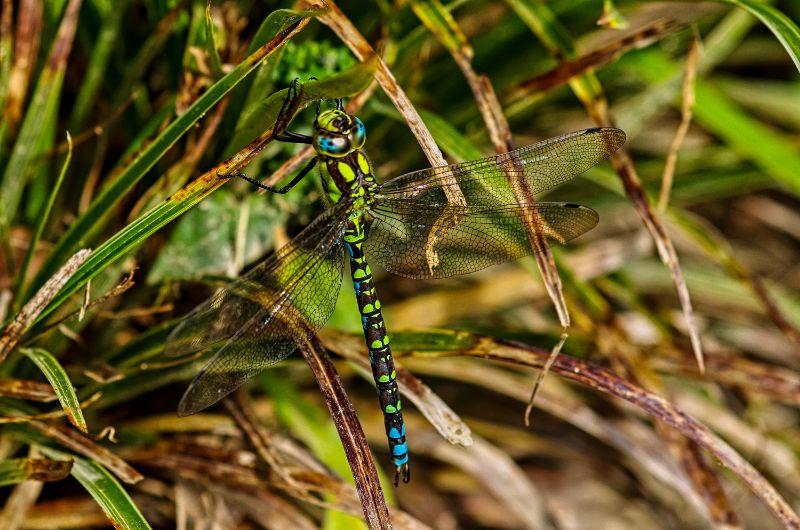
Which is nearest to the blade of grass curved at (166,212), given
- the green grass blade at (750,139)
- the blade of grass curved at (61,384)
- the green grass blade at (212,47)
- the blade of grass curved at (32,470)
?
the blade of grass curved at (61,384)

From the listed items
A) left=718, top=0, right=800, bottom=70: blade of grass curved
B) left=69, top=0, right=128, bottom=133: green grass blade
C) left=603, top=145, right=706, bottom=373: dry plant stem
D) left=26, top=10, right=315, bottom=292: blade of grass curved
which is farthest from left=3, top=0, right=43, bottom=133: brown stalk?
left=718, top=0, right=800, bottom=70: blade of grass curved

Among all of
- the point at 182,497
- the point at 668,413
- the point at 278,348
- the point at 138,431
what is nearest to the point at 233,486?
the point at 182,497

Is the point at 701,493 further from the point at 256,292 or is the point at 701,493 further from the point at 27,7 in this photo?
the point at 27,7

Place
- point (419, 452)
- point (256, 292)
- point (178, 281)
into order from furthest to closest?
point (419, 452), point (178, 281), point (256, 292)

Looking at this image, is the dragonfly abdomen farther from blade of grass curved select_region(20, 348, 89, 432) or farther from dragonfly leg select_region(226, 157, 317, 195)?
blade of grass curved select_region(20, 348, 89, 432)

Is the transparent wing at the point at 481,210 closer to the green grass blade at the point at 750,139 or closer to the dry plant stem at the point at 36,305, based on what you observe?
the dry plant stem at the point at 36,305
